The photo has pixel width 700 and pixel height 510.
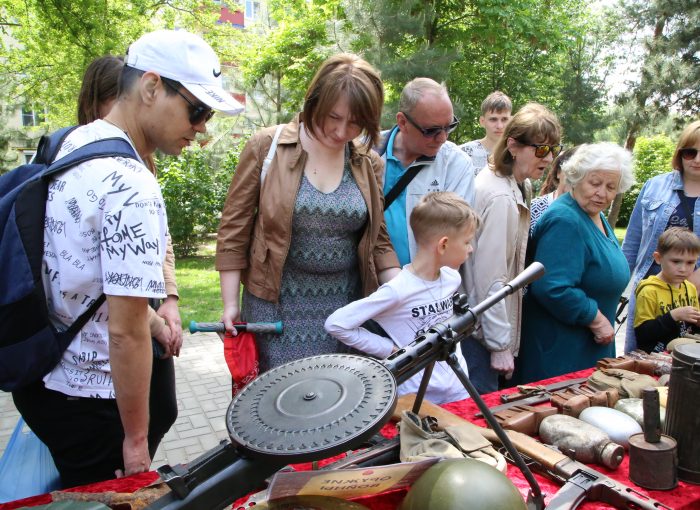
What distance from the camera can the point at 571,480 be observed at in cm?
158

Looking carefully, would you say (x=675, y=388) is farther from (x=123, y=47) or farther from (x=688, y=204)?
(x=123, y=47)

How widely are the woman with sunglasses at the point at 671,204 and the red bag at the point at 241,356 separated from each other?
2.47 meters

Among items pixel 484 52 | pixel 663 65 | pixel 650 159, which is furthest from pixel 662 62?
pixel 650 159

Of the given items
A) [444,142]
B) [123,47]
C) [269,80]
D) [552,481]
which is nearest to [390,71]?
[123,47]

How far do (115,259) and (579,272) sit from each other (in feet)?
7.14

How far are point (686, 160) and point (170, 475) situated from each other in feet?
12.1

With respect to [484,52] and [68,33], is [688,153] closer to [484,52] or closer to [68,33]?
[68,33]

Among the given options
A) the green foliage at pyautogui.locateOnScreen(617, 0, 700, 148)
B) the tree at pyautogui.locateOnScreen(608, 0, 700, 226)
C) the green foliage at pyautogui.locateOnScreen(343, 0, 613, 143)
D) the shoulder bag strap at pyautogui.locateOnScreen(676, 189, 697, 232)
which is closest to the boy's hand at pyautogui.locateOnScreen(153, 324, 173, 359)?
the shoulder bag strap at pyautogui.locateOnScreen(676, 189, 697, 232)

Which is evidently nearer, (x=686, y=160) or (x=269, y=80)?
(x=686, y=160)

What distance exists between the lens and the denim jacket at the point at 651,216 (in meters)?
3.66

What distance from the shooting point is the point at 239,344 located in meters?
2.36

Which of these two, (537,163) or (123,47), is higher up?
(123,47)

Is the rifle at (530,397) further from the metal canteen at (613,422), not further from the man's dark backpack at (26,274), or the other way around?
the man's dark backpack at (26,274)

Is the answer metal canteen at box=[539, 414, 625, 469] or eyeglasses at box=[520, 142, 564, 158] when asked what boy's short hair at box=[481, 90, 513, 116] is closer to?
eyeglasses at box=[520, 142, 564, 158]
